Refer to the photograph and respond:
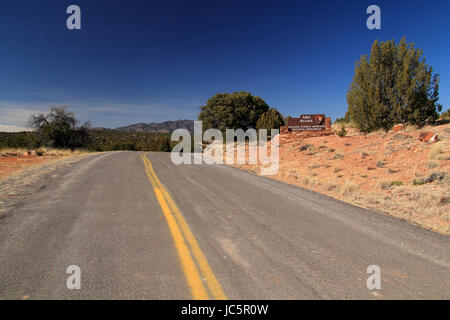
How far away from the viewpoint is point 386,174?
32.4 feet

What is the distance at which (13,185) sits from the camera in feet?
23.8

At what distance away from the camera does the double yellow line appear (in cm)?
249

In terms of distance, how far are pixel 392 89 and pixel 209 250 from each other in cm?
2008

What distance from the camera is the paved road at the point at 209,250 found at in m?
2.57

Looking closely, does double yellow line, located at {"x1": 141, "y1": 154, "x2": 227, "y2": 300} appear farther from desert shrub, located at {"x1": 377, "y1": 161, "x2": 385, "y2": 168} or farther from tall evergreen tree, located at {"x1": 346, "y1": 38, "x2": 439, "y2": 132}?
tall evergreen tree, located at {"x1": 346, "y1": 38, "x2": 439, "y2": 132}

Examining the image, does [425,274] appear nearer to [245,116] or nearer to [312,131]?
[312,131]

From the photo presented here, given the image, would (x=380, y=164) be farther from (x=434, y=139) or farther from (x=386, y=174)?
(x=434, y=139)

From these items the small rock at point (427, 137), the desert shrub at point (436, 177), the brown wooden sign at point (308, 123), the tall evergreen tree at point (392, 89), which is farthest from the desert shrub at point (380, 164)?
the brown wooden sign at point (308, 123)

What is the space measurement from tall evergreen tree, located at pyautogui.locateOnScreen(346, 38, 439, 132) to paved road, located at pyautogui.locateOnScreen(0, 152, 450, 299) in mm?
15741

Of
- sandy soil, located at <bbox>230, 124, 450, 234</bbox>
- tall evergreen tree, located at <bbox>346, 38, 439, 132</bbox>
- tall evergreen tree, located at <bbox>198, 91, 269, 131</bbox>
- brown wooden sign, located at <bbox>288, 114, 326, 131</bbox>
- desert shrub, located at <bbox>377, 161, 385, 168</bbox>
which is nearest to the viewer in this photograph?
sandy soil, located at <bbox>230, 124, 450, 234</bbox>

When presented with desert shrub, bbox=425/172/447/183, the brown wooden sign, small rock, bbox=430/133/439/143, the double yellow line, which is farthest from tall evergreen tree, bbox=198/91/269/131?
the double yellow line
